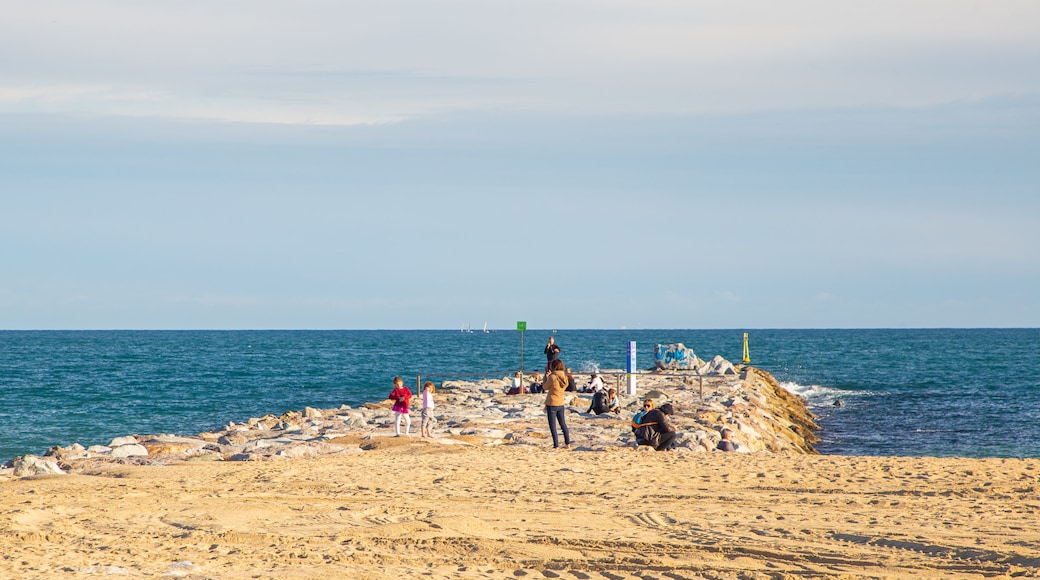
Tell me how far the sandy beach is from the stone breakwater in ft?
5.33

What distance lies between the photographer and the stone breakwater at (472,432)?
16688 millimetres

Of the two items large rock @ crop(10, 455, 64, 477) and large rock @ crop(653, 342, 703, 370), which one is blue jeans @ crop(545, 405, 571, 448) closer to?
large rock @ crop(10, 455, 64, 477)

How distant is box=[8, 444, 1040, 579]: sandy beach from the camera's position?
8.52m

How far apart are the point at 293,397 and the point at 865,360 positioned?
153 feet

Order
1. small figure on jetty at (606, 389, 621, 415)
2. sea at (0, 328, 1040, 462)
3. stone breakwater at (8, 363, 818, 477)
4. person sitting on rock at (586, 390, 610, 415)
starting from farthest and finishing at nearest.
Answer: sea at (0, 328, 1040, 462) < small figure on jetty at (606, 389, 621, 415) < person sitting on rock at (586, 390, 610, 415) < stone breakwater at (8, 363, 818, 477)

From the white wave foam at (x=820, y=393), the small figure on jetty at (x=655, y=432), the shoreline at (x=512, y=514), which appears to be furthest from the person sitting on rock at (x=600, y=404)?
the white wave foam at (x=820, y=393)

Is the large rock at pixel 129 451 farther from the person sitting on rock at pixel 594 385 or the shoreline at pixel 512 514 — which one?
the person sitting on rock at pixel 594 385

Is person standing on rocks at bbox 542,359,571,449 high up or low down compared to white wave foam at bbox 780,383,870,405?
up

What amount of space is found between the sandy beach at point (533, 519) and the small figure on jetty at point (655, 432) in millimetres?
1642

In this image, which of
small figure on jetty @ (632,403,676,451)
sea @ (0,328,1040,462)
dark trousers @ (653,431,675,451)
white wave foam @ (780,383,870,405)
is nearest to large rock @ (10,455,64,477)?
sea @ (0,328,1040,462)

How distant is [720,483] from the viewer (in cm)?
1268

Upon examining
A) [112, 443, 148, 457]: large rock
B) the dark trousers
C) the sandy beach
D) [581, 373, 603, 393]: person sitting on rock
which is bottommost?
[112, 443, 148, 457]: large rock

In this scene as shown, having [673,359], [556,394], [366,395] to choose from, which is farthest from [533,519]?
[673,359]

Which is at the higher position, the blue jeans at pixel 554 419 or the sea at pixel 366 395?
the blue jeans at pixel 554 419
